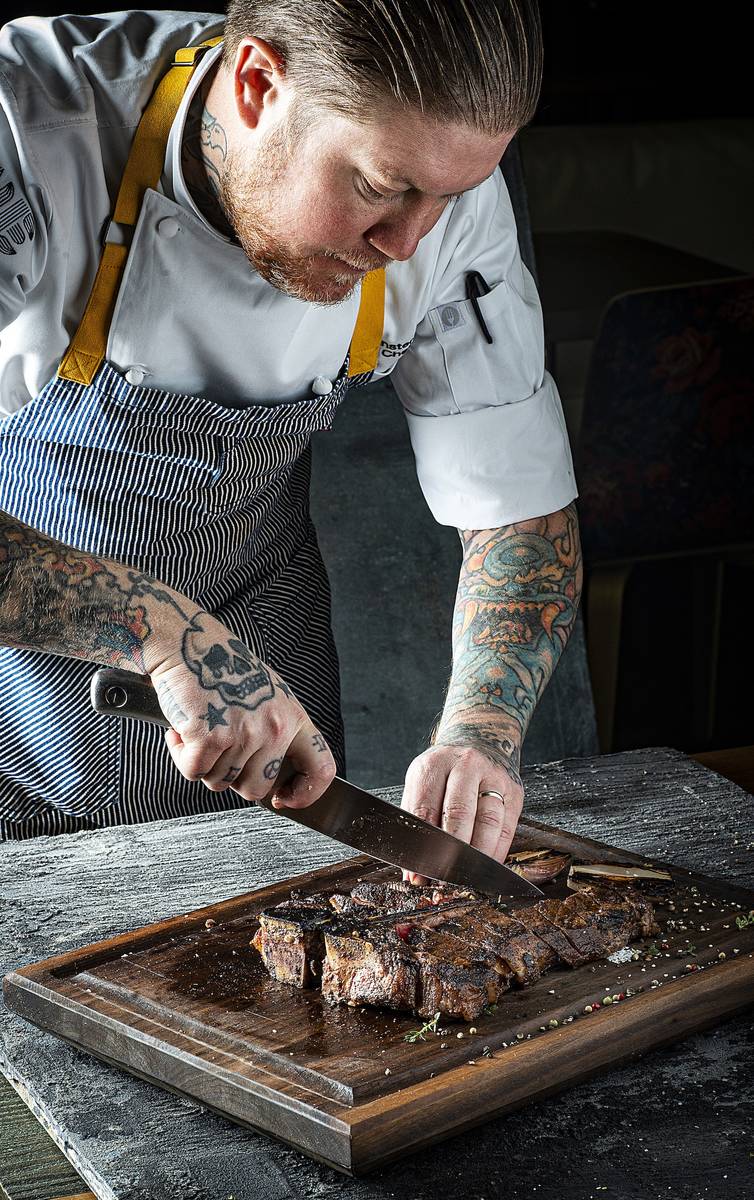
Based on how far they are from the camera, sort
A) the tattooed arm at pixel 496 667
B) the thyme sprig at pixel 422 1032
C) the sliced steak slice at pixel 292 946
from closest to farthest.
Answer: the thyme sprig at pixel 422 1032, the sliced steak slice at pixel 292 946, the tattooed arm at pixel 496 667

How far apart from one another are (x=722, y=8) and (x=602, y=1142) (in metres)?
4.81

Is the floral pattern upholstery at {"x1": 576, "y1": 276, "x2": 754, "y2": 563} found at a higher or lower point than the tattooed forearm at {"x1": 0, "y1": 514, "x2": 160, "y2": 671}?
higher

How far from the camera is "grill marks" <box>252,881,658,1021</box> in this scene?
4.99 feet

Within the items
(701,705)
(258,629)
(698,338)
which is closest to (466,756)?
(258,629)

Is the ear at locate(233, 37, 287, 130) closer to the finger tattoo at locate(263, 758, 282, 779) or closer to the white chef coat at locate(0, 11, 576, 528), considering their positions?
the white chef coat at locate(0, 11, 576, 528)

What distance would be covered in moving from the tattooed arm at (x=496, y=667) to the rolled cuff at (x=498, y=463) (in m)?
0.03

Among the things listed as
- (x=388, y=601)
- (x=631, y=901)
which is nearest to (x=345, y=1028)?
(x=631, y=901)

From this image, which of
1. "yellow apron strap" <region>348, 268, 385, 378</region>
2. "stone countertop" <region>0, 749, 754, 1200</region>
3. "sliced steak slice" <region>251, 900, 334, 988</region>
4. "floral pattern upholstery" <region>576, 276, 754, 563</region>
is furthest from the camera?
"floral pattern upholstery" <region>576, 276, 754, 563</region>

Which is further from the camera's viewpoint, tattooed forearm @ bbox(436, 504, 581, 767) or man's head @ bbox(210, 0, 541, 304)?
tattooed forearm @ bbox(436, 504, 581, 767)

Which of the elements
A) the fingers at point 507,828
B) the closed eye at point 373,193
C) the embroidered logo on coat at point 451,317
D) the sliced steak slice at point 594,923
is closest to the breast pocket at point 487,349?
the embroidered logo on coat at point 451,317

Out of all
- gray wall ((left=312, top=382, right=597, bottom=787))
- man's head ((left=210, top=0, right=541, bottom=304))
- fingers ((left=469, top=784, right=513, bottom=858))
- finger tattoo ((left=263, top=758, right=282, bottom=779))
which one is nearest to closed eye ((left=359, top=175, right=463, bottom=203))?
man's head ((left=210, top=0, right=541, bottom=304))

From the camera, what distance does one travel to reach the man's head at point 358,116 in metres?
1.52

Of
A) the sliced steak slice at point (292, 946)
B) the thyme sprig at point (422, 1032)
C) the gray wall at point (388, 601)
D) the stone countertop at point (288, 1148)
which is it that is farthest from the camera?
the gray wall at point (388, 601)

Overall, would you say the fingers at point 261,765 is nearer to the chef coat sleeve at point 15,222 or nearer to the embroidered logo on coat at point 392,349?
the chef coat sleeve at point 15,222
